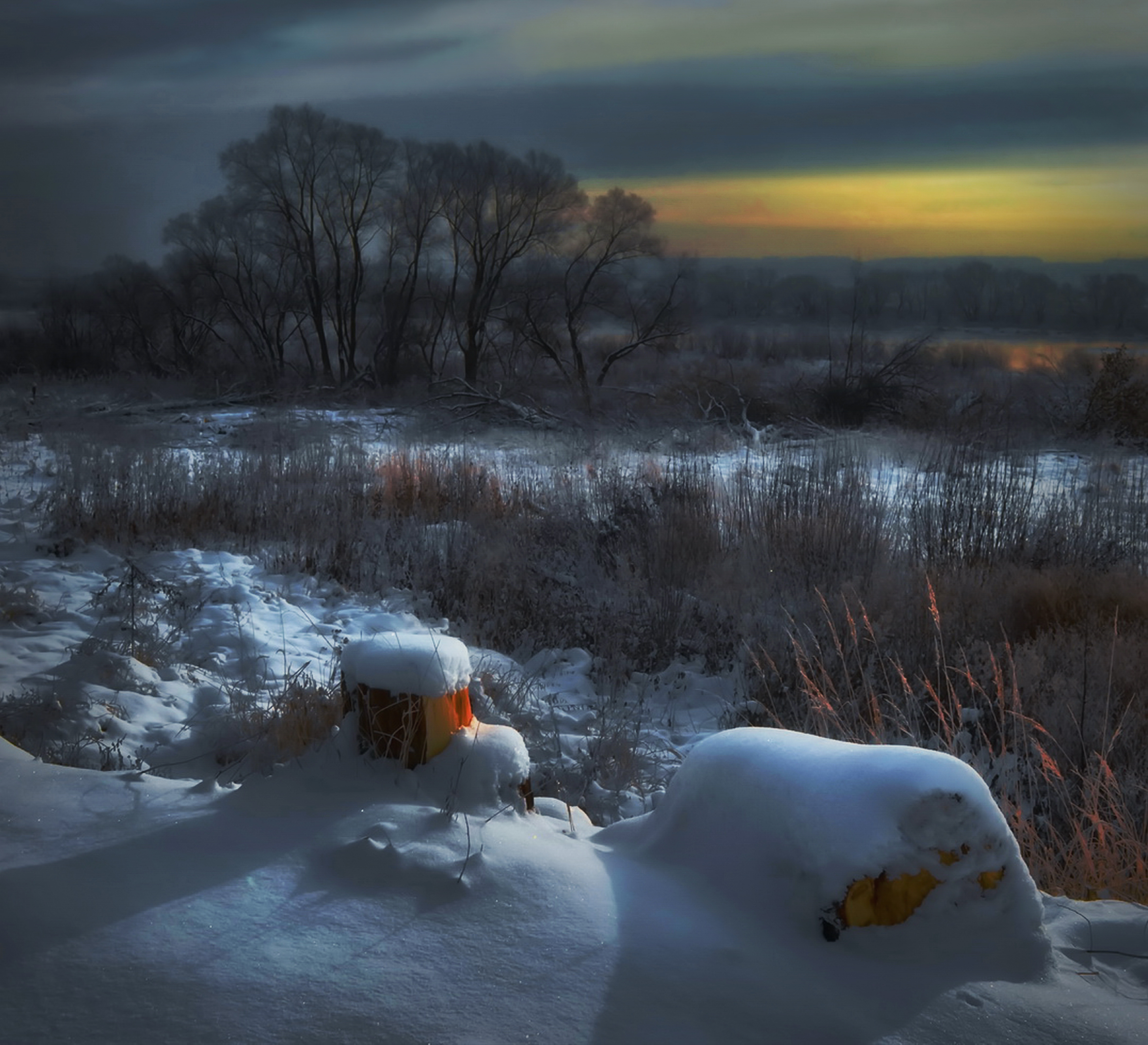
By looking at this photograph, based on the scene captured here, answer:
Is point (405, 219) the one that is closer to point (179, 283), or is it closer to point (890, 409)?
point (179, 283)

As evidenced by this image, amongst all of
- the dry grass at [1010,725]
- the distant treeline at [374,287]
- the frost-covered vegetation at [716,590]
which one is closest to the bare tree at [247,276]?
the distant treeline at [374,287]

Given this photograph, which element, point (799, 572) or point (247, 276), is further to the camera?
point (247, 276)

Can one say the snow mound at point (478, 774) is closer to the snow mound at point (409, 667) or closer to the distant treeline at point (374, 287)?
the snow mound at point (409, 667)

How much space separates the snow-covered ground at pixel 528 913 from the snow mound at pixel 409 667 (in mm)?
162

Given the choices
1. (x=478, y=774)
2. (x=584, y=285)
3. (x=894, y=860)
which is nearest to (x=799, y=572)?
(x=478, y=774)

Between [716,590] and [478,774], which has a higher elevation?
[478,774]

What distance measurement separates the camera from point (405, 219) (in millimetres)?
23641

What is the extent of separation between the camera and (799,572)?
263 inches

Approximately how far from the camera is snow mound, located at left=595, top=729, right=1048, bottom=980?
1775mm

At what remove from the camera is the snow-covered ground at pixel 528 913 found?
1.54 m

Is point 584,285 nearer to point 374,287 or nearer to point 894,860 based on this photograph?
point 374,287

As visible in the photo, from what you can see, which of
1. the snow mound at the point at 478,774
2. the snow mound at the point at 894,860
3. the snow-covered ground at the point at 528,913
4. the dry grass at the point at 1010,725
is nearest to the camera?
the snow-covered ground at the point at 528,913

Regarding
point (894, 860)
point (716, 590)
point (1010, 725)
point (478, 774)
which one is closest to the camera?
point (894, 860)

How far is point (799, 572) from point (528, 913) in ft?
17.0
